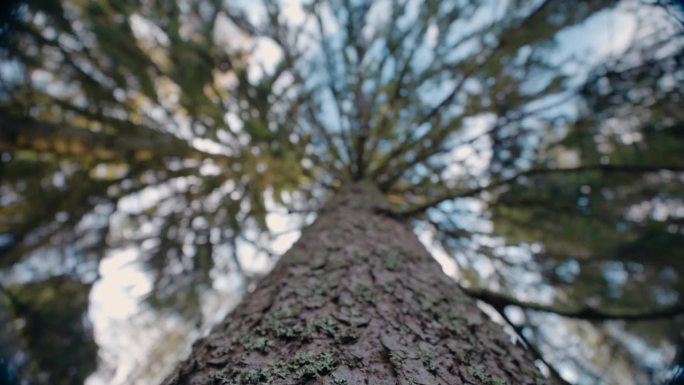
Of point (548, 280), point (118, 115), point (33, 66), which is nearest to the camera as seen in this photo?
point (33, 66)

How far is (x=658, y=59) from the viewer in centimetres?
308

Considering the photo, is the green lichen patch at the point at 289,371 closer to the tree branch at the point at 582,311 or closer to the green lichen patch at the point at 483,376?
the green lichen patch at the point at 483,376

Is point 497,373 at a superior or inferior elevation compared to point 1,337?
inferior

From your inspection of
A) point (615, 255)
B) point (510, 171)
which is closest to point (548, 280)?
point (615, 255)

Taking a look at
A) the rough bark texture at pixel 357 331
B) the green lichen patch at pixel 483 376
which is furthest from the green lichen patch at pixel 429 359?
the green lichen patch at pixel 483 376

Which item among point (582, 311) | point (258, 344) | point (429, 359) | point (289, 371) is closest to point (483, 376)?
point (429, 359)

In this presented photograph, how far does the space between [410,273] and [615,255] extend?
370cm

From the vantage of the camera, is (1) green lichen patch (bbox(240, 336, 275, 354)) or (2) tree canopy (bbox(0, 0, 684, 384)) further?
(2) tree canopy (bbox(0, 0, 684, 384))

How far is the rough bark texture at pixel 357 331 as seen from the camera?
104 cm

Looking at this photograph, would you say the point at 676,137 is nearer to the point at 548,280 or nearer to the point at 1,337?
the point at 548,280

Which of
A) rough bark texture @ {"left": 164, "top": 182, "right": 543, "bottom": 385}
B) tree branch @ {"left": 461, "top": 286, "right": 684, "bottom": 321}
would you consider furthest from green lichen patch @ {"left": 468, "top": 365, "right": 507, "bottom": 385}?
tree branch @ {"left": 461, "top": 286, "right": 684, "bottom": 321}

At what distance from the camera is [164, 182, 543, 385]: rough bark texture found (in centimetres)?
104

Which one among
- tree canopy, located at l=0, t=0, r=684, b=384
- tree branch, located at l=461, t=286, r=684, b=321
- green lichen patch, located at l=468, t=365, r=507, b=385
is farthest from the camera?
tree canopy, located at l=0, t=0, r=684, b=384

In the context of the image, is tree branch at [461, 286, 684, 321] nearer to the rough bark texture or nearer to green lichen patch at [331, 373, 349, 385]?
the rough bark texture
